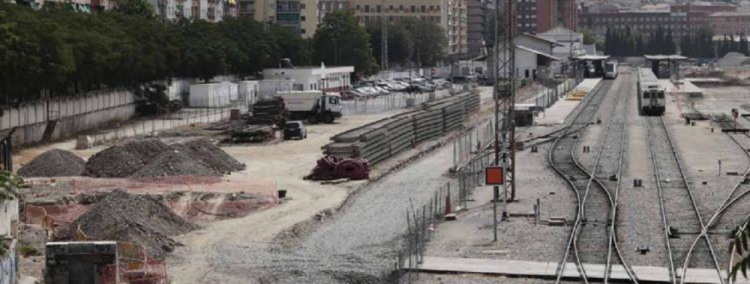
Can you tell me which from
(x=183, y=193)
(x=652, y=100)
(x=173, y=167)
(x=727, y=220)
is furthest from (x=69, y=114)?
(x=727, y=220)

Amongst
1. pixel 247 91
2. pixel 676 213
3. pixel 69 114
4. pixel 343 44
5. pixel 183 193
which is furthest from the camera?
pixel 343 44

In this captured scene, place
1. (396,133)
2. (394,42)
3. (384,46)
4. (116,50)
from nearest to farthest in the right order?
1. (396,133)
2. (116,50)
3. (384,46)
4. (394,42)

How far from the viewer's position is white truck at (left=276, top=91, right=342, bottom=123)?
3209 inches

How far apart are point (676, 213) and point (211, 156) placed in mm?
20236

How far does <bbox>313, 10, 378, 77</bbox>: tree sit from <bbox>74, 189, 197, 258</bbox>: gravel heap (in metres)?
103

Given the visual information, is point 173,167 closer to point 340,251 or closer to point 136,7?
point 340,251

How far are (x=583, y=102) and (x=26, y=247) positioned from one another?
291 ft

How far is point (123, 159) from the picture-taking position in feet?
159

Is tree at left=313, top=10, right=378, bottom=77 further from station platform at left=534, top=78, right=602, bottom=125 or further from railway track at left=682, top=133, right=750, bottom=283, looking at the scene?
railway track at left=682, top=133, right=750, bottom=283

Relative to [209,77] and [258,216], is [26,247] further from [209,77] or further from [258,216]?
[209,77]

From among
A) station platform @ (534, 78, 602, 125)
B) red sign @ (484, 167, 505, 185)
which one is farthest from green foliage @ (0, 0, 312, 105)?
red sign @ (484, 167, 505, 185)

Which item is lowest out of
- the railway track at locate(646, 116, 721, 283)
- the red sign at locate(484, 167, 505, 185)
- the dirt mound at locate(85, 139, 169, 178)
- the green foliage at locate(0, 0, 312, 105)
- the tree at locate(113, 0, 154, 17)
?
the railway track at locate(646, 116, 721, 283)

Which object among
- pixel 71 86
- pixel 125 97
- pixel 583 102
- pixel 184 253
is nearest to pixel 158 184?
pixel 184 253

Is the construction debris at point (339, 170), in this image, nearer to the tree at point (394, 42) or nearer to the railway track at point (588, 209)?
the railway track at point (588, 209)
